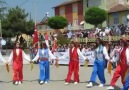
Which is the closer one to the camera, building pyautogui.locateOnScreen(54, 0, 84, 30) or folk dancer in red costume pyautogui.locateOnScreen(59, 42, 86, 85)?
folk dancer in red costume pyautogui.locateOnScreen(59, 42, 86, 85)

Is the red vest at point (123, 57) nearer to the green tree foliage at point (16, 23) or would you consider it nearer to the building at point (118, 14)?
the building at point (118, 14)

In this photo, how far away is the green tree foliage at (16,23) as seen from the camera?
62.8 metres

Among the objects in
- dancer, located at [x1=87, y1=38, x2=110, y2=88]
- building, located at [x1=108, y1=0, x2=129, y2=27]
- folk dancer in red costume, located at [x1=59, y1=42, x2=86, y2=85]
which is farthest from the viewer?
building, located at [x1=108, y1=0, x2=129, y2=27]

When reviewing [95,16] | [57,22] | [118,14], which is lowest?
[57,22]

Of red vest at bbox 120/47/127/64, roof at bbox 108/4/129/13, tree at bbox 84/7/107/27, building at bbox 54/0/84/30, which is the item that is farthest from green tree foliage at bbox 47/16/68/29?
red vest at bbox 120/47/127/64

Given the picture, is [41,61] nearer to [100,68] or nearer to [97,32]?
[100,68]

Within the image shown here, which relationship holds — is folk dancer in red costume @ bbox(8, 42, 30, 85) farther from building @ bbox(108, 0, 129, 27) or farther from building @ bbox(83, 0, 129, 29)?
building @ bbox(83, 0, 129, 29)

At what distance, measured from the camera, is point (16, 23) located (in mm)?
63531

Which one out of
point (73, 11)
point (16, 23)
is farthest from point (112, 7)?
point (16, 23)

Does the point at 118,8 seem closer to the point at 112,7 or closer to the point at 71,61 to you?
the point at 112,7

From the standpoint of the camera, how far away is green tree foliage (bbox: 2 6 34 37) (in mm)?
62844

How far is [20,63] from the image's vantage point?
1588cm

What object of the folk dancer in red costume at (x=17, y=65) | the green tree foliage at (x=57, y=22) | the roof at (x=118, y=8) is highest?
the roof at (x=118, y=8)

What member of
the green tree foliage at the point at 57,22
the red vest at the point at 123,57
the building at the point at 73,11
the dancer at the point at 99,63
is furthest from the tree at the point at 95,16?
the red vest at the point at 123,57
